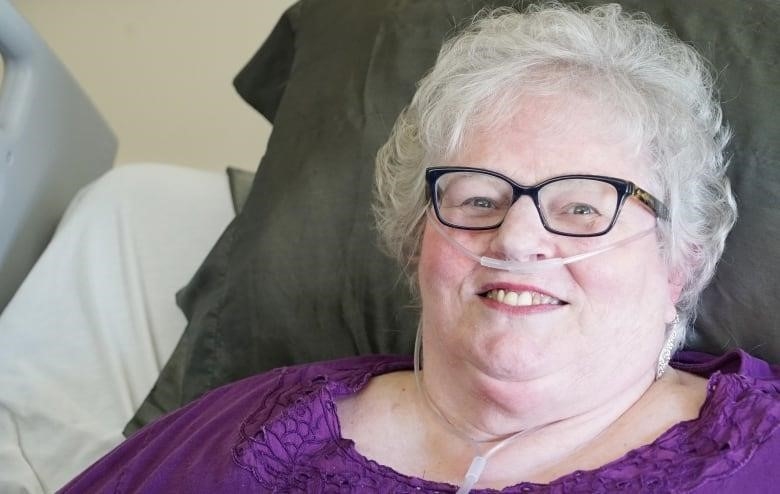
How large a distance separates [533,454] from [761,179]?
51 cm

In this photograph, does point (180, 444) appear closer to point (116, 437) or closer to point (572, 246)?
point (116, 437)

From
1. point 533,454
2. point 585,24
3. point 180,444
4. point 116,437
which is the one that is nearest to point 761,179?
point 585,24

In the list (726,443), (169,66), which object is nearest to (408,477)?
(726,443)

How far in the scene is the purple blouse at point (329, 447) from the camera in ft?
3.33

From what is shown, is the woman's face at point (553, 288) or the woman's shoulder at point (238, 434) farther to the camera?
the woman's shoulder at point (238, 434)

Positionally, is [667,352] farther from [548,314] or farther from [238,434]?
[238,434]

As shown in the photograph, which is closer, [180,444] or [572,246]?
[572,246]

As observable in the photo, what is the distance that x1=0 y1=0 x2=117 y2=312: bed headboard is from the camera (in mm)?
1694

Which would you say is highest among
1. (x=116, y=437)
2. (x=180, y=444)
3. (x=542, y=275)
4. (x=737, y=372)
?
(x=542, y=275)

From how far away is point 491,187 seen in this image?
1153 mm

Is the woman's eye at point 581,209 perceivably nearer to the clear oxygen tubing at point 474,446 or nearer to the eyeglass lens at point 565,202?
the eyeglass lens at point 565,202

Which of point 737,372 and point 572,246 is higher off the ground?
point 572,246

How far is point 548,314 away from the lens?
1089 mm

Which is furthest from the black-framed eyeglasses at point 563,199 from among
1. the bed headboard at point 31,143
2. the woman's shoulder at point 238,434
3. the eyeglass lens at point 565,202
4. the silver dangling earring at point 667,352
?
the bed headboard at point 31,143
